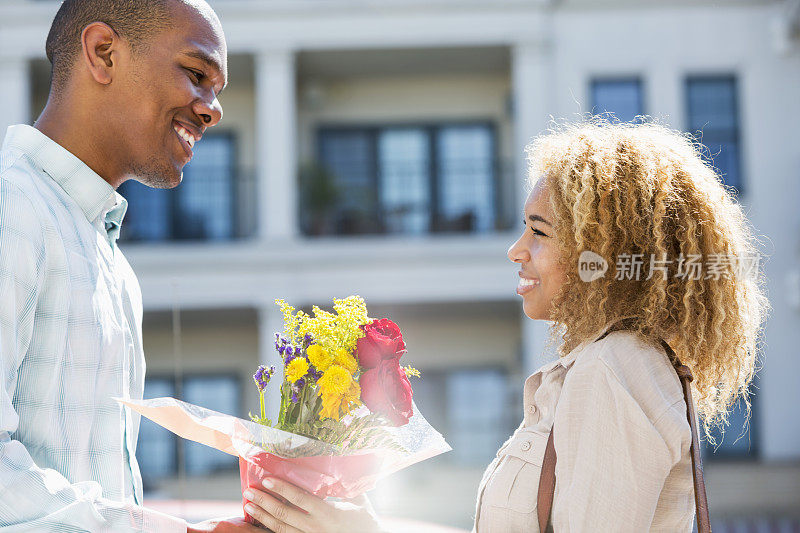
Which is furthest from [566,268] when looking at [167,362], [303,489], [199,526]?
[167,362]

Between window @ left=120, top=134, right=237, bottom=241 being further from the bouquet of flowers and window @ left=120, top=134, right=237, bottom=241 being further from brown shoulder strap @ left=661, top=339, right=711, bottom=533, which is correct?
brown shoulder strap @ left=661, top=339, right=711, bottom=533

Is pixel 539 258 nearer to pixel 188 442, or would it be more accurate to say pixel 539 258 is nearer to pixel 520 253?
pixel 520 253

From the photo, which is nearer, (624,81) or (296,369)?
(296,369)

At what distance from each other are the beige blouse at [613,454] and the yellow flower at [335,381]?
1.39 ft

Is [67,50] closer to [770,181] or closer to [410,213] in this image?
[410,213]

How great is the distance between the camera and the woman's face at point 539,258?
2.10 m

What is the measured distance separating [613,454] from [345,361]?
578 millimetres

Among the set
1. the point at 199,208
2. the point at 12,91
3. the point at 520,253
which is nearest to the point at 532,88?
the point at 199,208

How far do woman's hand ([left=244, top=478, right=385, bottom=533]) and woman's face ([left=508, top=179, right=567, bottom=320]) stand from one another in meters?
0.66

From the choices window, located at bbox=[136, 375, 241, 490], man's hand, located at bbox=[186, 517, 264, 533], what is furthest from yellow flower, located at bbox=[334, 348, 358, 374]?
window, located at bbox=[136, 375, 241, 490]

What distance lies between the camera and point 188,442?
12.9 meters

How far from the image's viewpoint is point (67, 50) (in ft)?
6.59

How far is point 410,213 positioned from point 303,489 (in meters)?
10.7

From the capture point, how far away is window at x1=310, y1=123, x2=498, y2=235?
40.2ft
